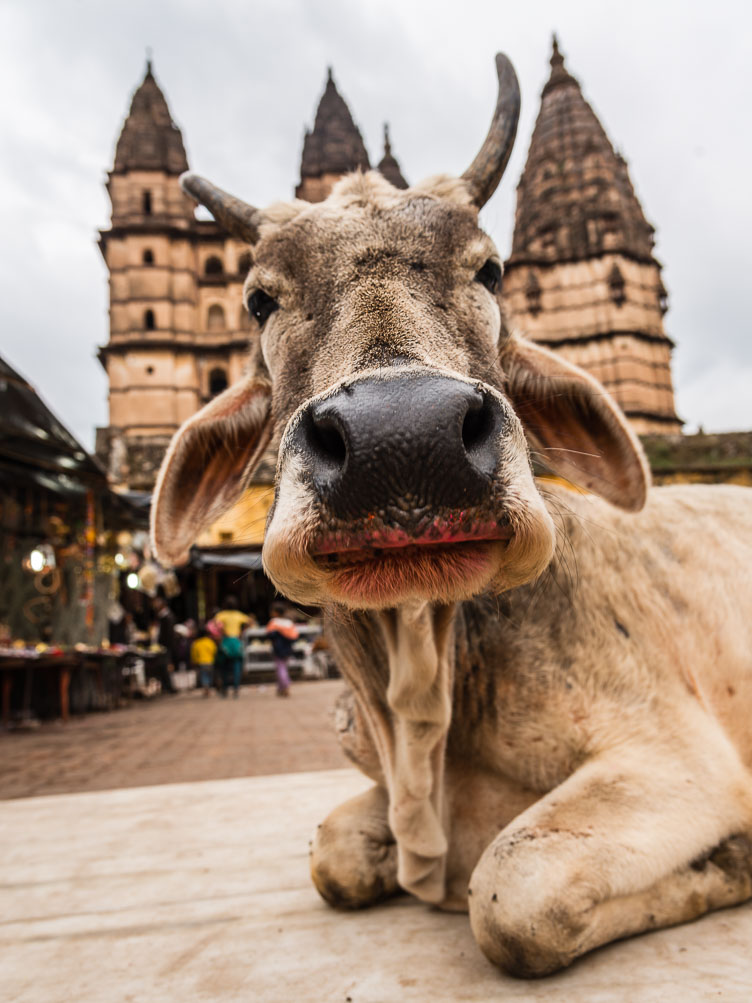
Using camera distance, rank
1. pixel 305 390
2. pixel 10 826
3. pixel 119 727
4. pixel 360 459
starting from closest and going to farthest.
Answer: pixel 360 459 < pixel 305 390 < pixel 10 826 < pixel 119 727

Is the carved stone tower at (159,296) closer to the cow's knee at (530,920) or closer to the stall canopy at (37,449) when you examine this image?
the stall canopy at (37,449)

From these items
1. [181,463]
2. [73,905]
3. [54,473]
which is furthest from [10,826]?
[54,473]

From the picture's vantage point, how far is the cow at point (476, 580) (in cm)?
135

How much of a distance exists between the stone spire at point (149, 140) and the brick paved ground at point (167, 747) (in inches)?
1406

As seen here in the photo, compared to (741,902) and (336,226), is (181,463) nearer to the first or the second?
(336,226)

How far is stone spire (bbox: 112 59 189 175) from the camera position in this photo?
3991 centimetres

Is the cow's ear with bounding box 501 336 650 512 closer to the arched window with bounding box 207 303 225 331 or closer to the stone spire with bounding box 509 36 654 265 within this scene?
the arched window with bounding box 207 303 225 331

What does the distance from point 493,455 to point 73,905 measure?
2113 millimetres

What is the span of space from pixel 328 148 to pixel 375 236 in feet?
153

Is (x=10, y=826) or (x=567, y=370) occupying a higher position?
(x=567, y=370)

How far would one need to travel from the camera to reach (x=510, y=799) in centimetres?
216

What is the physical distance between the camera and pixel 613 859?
1.73 m

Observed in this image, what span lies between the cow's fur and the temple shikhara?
3685 centimetres

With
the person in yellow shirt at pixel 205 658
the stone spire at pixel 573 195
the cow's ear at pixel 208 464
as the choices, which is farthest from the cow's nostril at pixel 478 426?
the stone spire at pixel 573 195
